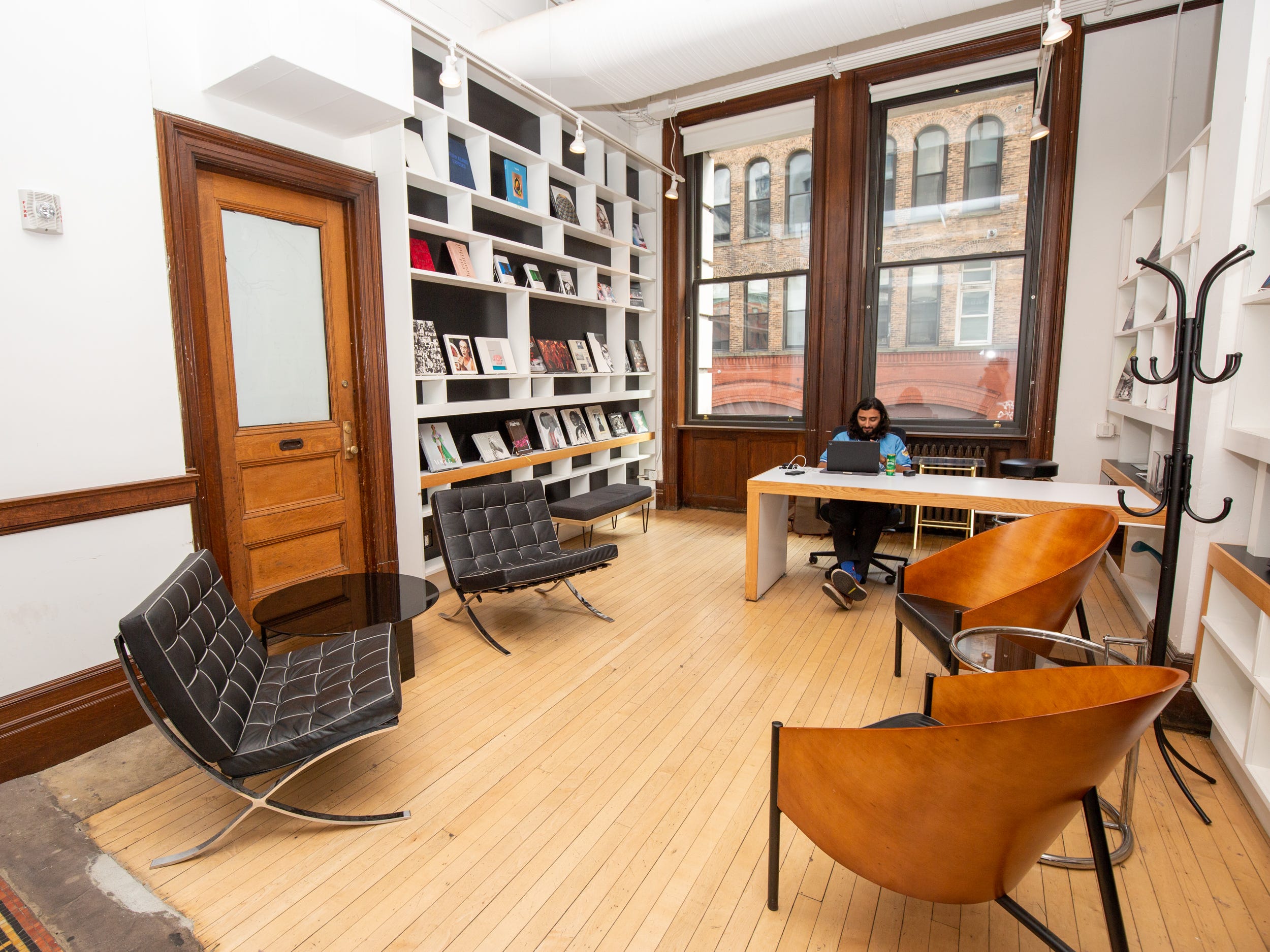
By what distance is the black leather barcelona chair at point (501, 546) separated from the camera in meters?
3.93

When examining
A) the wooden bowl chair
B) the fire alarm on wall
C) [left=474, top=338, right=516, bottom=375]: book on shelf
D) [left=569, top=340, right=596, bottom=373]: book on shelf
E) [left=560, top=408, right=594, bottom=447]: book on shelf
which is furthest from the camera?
[left=569, top=340, right=596, bottom=373]: book on shelf

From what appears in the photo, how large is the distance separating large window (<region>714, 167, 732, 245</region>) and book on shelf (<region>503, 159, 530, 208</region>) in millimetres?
2544

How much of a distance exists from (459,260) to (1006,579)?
4.19 metres

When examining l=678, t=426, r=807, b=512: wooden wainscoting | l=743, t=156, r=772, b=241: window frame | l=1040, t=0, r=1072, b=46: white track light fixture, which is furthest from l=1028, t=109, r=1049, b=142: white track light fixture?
l=678, t=426, r=807, b=512: wooden wainscoting

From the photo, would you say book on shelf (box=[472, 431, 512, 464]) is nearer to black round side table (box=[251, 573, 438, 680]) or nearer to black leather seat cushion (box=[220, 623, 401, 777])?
black round side table (box=[251, 573, 438, 680])

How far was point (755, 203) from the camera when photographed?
24.0 ft

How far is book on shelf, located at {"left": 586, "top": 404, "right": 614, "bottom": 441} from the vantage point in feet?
22.3

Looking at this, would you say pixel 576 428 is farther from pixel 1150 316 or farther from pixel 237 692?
pixel 1150 316

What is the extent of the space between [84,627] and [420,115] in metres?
3.75

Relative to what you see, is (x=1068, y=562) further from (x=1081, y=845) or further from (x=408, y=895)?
(x=408, y=895)

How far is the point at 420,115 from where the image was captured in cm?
470

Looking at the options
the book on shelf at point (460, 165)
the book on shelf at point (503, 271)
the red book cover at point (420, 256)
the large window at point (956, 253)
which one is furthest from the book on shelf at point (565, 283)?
the large window at point (956, 253)

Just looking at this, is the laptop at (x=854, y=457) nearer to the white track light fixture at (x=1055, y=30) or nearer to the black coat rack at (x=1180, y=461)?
the black coat rack at (x=1180, y=461)

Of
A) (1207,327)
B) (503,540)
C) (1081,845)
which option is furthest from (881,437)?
(1081,845)
